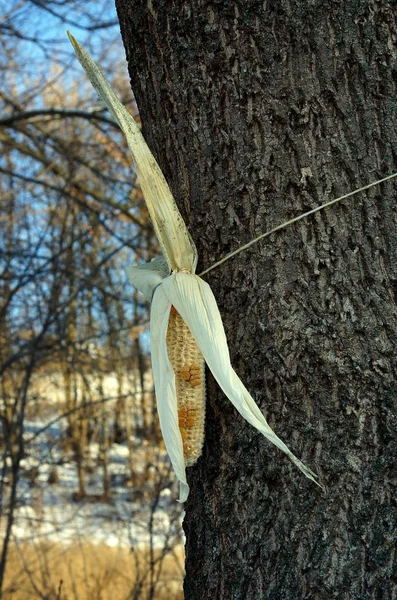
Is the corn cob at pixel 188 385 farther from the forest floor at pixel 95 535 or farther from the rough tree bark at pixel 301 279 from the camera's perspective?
the forest floor at pixel 95 535

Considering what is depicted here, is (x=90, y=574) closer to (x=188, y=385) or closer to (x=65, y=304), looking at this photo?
(x=65, y=304)

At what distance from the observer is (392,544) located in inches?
39.8

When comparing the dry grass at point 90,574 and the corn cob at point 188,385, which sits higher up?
the corn cob at point 188,385

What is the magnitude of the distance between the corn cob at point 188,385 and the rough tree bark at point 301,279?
0.04 meters

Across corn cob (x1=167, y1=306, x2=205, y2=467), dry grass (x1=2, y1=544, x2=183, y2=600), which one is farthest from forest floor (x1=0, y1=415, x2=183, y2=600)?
corn cob (x1=167, y1=306, x2=205, y2=467)

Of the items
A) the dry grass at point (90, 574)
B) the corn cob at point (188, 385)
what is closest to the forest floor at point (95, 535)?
the dry grass at point (90, 574)

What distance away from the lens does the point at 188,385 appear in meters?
1.13

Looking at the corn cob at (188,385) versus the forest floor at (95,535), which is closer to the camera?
the corn cob at (188,385)

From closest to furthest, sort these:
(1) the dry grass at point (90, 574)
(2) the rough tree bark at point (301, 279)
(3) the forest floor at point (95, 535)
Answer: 1. (2) the rough tree bark at point (301, 279)
2. (3) the forest floor at point (95, 535)
3. (1) the dry grass at point (90, 574)

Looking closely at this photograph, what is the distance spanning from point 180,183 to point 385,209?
36 centimetres

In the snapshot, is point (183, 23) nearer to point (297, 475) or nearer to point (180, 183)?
point (180, 183)

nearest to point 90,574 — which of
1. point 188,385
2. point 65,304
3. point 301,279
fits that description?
point 65,304

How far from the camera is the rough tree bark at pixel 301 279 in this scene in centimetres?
103

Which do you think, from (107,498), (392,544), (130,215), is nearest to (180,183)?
(392,544)
